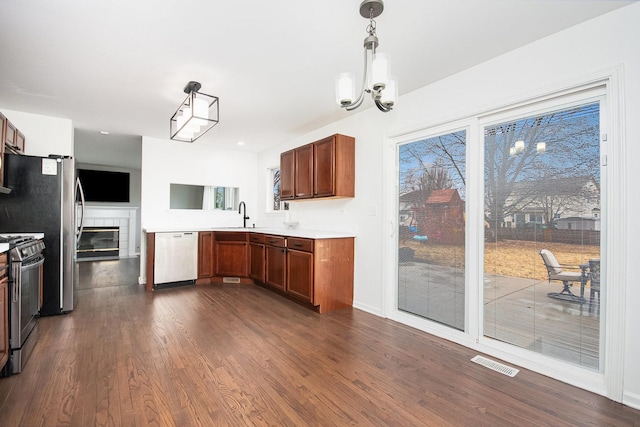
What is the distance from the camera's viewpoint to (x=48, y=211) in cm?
327

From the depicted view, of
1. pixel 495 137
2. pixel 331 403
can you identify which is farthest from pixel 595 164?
pixel 331 403

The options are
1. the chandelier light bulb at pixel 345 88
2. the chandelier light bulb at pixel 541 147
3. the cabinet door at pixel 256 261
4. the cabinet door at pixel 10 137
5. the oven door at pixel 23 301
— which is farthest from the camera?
the cabinet door at pixel 256 261

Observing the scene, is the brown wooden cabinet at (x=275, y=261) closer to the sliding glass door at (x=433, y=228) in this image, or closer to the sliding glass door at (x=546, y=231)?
the sliding glass door at (x=433, y=228)

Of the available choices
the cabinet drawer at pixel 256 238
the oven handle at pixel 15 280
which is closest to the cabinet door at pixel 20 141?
the oven handle at pixel 15 280

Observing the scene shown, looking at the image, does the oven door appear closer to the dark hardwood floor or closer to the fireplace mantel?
the dark hardwood floor

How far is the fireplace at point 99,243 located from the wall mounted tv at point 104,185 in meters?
0.80

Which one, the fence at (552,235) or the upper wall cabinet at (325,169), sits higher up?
the upper wall cabinet at (325,169)

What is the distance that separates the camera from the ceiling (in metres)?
1.90

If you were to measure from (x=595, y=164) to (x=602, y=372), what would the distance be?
1.39 metres

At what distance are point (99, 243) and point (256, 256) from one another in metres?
5.54

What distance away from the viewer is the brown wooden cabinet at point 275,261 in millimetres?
3973

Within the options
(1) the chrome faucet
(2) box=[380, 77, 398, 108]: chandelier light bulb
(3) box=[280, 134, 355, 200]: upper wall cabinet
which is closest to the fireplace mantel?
(1) the chrome faucet

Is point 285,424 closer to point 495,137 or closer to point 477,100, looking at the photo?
point 495,137

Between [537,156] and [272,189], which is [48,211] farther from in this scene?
[537,156]
